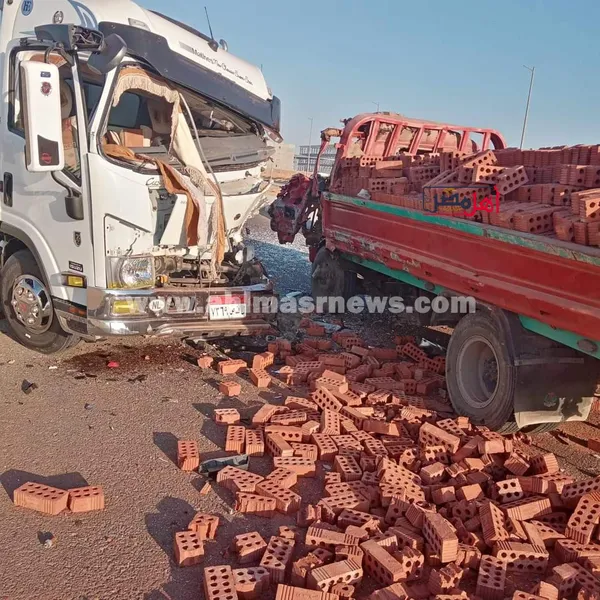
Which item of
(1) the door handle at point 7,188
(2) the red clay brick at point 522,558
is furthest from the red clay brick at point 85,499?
(1) the door handle at point 7,188

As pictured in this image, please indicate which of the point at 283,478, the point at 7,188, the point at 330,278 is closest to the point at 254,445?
the point at 283,478

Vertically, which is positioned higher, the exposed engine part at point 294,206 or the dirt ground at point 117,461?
the exposed engine part at point 294,206

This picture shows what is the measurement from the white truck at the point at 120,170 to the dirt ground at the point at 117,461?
20.8 inches

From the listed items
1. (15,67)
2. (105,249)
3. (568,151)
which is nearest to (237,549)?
(105,249)

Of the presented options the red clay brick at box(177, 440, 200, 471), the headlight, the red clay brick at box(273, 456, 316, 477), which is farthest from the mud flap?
the headlight

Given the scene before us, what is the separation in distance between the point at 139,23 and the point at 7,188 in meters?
1.98

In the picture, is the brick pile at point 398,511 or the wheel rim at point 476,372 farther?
the wheel rim at point 476,372

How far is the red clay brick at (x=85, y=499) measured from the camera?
3.34m

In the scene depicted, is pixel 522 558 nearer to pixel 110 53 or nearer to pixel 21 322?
pixel 110 53

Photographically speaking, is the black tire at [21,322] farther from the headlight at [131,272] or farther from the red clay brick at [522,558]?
the red clay brick at [522,558]

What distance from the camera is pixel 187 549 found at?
3.01 m

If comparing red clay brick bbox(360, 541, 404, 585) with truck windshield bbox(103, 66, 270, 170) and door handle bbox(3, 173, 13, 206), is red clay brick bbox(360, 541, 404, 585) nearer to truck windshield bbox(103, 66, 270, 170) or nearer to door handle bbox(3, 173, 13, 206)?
truck windshield bbox(103, 66, 270, 170)

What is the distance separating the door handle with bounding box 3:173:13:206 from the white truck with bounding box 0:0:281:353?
1.3 inches

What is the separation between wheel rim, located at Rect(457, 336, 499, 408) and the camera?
4758 mm
